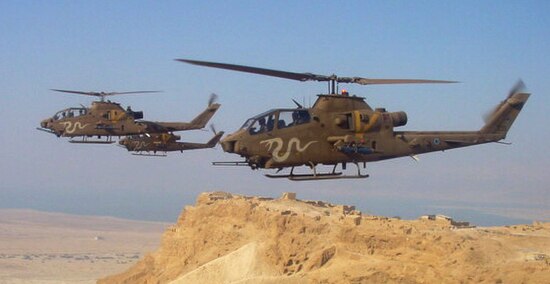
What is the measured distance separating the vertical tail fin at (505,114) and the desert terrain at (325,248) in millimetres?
11562

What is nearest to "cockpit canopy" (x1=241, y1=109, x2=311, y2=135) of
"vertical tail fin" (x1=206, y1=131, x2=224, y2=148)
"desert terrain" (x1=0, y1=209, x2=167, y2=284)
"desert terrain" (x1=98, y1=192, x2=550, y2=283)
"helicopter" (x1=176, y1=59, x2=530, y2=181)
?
"helicopter" (x1=176, y1=59, x2=530, y2=181)

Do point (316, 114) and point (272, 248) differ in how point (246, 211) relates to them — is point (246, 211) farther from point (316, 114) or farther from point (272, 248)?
point (316, 114)

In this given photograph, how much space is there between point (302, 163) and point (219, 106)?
30046 millimetres

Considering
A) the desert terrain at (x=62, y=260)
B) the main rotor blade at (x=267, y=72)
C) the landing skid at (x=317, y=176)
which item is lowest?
the desert terrain at (x=62, y=260)

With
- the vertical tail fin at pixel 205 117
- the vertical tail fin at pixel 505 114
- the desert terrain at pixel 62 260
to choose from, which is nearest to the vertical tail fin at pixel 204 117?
the vertical tail fin at pixel 205 117

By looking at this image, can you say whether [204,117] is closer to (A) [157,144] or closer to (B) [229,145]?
(A) [157,144]

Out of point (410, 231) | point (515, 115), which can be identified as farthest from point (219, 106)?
point (515, 115)

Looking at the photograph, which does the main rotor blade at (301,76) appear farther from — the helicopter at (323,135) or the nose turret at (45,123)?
the nose turret at (45,123)

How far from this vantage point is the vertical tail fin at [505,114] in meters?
38.1

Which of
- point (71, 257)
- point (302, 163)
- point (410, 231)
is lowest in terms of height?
point (71, 257)

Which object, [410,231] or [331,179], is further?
[410,231]

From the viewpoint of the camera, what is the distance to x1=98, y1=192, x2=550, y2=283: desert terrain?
5134 cm

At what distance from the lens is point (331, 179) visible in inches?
1282

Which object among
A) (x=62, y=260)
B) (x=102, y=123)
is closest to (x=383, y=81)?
(x=102, y=123)
